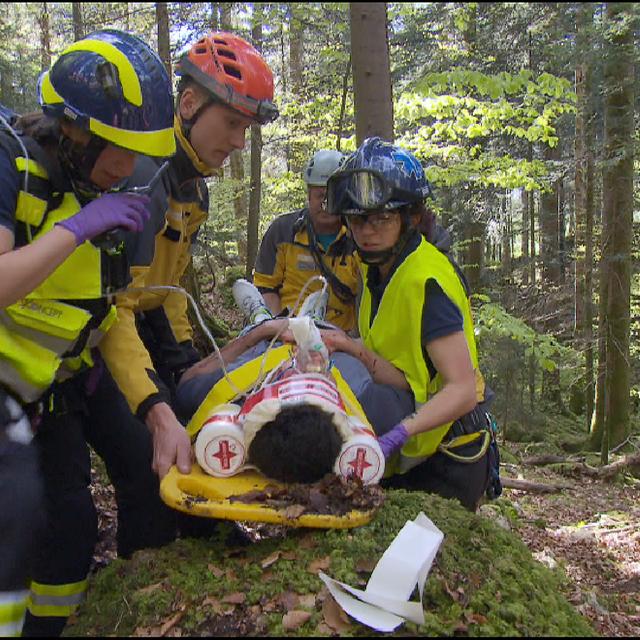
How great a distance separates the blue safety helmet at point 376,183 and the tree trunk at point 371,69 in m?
1.35

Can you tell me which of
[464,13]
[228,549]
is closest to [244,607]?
[228,549]

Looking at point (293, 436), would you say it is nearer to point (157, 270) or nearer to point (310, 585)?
point (310, 585)

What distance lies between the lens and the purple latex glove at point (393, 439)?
306 cm

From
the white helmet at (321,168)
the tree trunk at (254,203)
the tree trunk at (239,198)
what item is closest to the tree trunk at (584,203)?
the tree trunk at (254,203)

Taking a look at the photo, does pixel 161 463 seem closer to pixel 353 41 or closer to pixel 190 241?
pixel 190 241

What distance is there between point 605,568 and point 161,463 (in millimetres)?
4788

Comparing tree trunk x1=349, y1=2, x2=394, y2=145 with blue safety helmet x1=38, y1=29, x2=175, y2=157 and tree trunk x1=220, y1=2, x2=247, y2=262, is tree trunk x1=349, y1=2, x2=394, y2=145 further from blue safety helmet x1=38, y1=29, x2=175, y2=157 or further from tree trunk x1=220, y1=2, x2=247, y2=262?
tree trunk x1=220, y1=2, x2=247, y2=262

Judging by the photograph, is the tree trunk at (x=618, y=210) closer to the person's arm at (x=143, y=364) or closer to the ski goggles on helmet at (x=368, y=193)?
the ski goggles on helmet at (x=368, y=193)

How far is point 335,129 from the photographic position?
11.3 metres

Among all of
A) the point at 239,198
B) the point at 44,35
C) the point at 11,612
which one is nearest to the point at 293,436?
the point at 11,612

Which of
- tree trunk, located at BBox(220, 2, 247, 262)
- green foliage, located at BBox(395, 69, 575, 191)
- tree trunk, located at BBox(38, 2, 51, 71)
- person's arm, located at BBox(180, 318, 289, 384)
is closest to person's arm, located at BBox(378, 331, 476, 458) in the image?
person's arm, located at BBox(180, 318, 289, 384)

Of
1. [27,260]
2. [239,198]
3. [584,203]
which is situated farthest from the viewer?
[239,198]

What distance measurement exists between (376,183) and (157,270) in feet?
4.72

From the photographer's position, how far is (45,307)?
266cm
